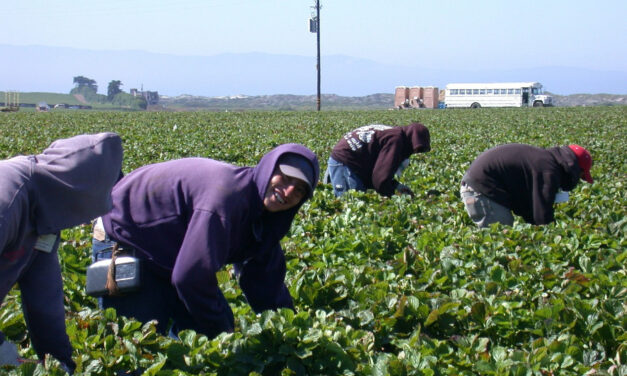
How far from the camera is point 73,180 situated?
2186 millimetres

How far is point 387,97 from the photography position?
343 ft

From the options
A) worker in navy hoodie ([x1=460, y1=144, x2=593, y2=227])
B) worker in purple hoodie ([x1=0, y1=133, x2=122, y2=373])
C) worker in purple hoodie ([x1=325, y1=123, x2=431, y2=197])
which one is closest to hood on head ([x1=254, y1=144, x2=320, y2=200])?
worker in purple hoodie ([x1=0, y1=133, x2=122, y2=373])

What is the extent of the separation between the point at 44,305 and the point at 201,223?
0.67 metres

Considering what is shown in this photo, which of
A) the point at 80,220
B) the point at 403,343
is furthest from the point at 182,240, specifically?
the point at 403,343

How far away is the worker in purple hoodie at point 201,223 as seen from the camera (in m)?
2.63

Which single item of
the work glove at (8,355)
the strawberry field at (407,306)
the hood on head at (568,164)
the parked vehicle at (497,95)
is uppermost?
the parked vehicle at (497,95)

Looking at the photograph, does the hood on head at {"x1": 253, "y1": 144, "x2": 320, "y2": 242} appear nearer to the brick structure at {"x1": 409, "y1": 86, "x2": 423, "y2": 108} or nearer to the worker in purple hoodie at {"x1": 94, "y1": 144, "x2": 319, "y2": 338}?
the worker in purple hoodie at {"x1": 94, "y1": 144, "x2": 319, "y2": 338}

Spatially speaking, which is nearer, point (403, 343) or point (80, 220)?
point (80, 220)

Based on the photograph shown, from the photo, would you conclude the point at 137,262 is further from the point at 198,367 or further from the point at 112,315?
the point at 198,367

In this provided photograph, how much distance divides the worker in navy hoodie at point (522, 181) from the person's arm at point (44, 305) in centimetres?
421

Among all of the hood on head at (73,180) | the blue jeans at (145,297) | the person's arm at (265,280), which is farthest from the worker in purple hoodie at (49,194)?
the person's arm at (265,280)

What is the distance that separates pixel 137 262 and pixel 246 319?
2.07 ft

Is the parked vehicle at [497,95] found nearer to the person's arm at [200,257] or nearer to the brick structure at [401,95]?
the brick structure at [401,95]

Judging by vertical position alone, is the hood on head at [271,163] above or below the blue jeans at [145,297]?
above
